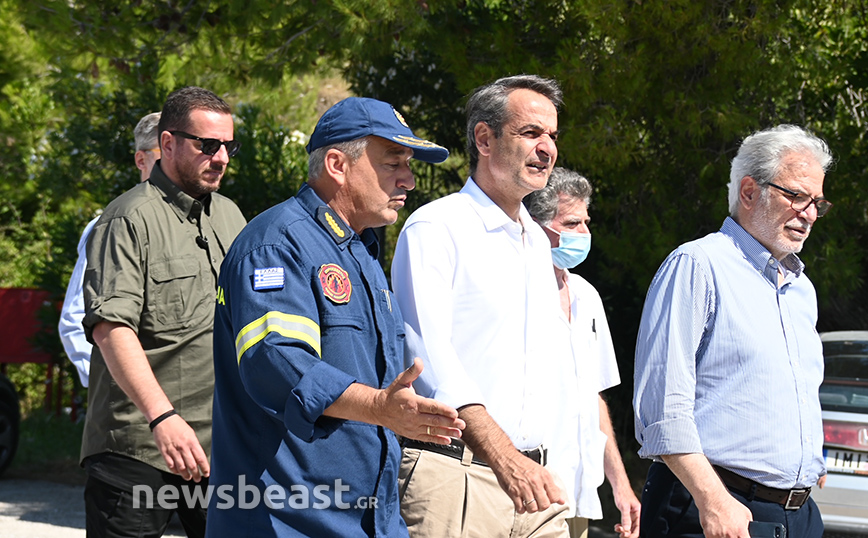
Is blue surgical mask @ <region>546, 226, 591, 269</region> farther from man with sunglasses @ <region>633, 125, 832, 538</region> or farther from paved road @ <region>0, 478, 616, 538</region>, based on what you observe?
paved road @ <region>0, 478, 616, 538</region>

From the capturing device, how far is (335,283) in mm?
2459

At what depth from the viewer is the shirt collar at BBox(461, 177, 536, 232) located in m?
3.37

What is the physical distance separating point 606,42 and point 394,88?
2.69 meters

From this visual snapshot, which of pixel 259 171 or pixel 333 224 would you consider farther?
pixel 259 171

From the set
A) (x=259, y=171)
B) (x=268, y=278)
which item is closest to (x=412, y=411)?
(x=268, y=278)

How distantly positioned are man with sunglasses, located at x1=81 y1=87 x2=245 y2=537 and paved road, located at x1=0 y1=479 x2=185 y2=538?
13.7 ft

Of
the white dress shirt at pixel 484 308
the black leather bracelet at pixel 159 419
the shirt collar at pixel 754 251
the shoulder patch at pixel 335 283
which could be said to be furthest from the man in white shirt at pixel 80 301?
the shirt collar at pixel 754 251

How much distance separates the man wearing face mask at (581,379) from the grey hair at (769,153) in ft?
3.16

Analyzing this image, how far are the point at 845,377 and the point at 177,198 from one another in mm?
3971

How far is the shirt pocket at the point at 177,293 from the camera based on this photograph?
361cm

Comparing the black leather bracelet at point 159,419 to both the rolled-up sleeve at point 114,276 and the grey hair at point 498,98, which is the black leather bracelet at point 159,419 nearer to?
the rolled-up sleeve at point 114,276

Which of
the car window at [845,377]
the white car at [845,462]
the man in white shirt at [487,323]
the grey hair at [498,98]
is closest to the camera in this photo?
the man in white shirt at [487,323]

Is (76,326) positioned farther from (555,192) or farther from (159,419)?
(555,192)

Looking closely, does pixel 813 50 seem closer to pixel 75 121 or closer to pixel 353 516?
pixel 353 516
